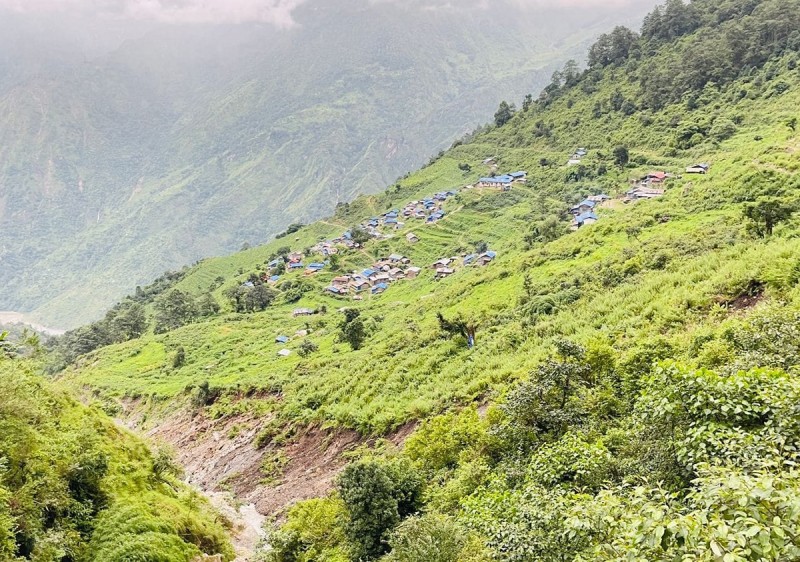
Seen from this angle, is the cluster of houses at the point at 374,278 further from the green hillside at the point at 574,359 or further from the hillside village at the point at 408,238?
the green hillside at the point at 574,359

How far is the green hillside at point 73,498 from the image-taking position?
14.6m

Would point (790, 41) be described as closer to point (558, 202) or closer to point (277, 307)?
point (558, 202)

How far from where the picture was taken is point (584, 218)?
65562mm

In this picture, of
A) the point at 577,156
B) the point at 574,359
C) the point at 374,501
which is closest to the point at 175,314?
the point at 577,156

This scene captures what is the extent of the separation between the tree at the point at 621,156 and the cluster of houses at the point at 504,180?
21026 mm

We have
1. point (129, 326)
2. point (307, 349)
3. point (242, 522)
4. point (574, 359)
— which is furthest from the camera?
point (129, 326)

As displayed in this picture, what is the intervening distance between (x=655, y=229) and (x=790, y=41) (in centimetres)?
7135

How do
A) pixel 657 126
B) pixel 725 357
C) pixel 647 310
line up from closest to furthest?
pixel 725 357
pixel 647 310
pixel 657 126

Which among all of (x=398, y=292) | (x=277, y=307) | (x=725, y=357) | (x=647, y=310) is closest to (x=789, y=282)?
(x=647, y=310)

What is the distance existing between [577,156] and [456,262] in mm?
36964

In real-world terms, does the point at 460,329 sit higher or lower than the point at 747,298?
lower

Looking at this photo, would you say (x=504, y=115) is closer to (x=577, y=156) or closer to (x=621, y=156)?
(x=577, y=156)

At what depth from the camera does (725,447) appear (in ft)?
23.5

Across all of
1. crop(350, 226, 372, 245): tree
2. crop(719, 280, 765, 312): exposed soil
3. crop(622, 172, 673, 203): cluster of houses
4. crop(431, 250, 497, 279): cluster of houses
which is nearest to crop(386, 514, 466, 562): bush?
crop(719, 280, 765, 312): exposed soil
